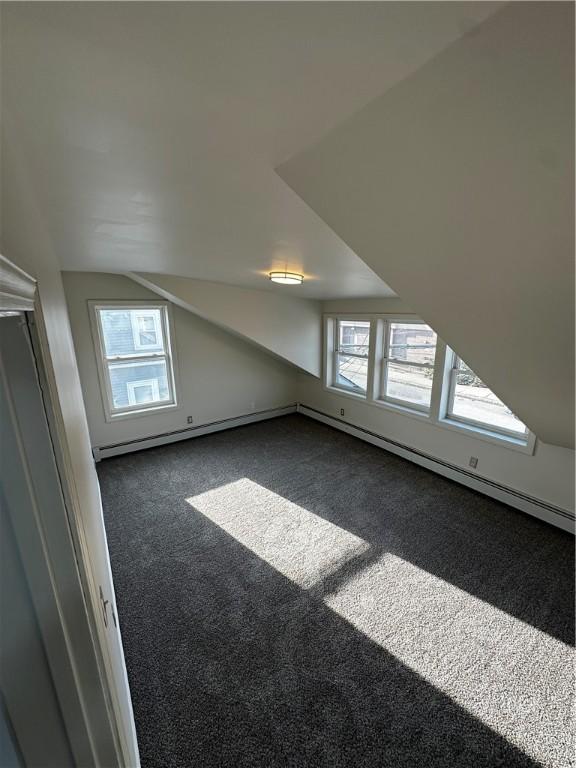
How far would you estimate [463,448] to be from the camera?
3531 mm

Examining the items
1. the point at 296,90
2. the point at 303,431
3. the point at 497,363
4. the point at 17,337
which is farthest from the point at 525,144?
the point at 303,431

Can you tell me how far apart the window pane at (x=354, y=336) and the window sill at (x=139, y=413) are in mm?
2603

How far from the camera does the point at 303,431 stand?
5051 millimetres

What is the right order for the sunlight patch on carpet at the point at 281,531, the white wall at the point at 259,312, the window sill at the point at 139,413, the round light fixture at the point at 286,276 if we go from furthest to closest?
the window sill at the point at 139,413 < the white wall at the point at 259,312 < the round light fixture at the point at 286,276 < the sunlight patch on carpet at the point at 281,531

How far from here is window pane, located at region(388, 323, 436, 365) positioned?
3805 mm

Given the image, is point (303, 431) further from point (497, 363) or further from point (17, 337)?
point (17, 337)

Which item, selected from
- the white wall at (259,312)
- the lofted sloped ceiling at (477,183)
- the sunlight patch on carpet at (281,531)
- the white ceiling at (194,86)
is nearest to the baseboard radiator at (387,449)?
the white wall at (259,312)

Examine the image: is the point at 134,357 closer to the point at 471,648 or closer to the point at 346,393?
the point at 346,393

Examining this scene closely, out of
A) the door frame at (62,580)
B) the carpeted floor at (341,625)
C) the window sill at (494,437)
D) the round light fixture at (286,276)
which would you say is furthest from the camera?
the window sill at (494,437)

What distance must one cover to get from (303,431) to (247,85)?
4610 mm

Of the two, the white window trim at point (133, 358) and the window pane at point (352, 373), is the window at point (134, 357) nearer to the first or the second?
the white window trim at point (133, 358)

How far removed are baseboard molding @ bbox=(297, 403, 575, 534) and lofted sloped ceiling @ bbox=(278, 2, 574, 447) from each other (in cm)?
210

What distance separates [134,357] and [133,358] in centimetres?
2

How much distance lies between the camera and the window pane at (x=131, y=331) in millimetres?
3969
